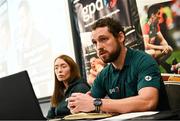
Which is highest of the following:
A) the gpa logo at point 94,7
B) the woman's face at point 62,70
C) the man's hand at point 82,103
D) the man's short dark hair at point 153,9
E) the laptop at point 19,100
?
the gpa logo at point 94,7

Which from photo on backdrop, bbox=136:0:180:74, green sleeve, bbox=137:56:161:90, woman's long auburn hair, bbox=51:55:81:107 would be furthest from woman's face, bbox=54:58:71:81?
green sleeve, bbox=137:56:161:90

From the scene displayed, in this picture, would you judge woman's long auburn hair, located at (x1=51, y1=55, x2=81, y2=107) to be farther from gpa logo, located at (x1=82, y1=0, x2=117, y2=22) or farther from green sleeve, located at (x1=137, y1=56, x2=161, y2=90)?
green sleeve, located at (x1=137, y1=56, x2=161, y2=90)

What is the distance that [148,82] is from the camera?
54.6 inches

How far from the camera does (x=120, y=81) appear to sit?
62.1 inches

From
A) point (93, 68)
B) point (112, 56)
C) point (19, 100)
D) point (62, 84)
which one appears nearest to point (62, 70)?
point (62, 84)

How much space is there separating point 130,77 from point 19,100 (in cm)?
70

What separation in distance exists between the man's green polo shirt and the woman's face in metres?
0.53

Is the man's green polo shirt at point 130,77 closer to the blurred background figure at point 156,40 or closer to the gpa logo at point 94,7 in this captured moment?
the blurred background figure at point 156,40

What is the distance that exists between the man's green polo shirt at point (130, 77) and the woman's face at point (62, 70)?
0.53m

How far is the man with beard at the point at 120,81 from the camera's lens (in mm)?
1253

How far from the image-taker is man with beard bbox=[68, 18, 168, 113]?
125 cm

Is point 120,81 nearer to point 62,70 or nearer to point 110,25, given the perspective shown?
point 110,25

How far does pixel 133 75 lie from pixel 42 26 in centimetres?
196

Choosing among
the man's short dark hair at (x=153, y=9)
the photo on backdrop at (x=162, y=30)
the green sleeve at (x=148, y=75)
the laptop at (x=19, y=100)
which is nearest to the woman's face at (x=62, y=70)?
the photo on backdrop at (x=162, y=30)
